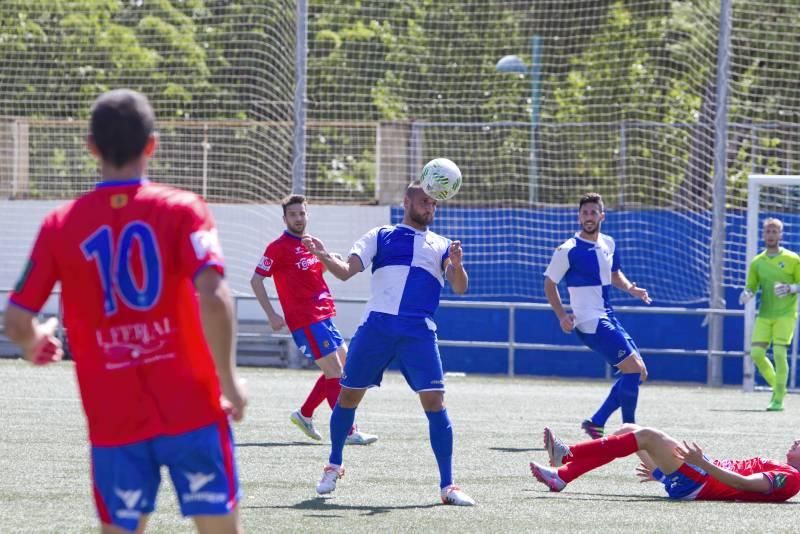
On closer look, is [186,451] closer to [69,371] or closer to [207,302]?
[207,302]

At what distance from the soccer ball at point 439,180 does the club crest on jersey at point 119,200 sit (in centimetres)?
441

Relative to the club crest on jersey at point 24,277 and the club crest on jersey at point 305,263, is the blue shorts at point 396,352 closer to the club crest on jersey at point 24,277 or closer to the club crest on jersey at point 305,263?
the club crest on jersey at point 305,263

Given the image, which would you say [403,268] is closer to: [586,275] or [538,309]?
[586,275]

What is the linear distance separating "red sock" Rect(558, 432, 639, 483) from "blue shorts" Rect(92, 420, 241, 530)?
3.96 meters

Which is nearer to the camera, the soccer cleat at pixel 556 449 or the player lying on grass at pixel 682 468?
the player lying on grass at pixel 682 468

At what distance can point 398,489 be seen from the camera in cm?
875

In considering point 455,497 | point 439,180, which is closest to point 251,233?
point 439,180

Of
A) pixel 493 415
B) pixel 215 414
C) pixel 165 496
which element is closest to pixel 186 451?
pixel 215 414

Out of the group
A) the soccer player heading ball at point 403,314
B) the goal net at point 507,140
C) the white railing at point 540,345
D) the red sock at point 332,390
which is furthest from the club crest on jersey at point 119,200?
the goal net at point 507,140

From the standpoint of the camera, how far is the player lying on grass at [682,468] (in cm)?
790

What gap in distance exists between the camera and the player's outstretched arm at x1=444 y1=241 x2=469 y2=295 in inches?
324

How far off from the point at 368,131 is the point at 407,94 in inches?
224

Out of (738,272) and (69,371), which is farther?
(738,272)

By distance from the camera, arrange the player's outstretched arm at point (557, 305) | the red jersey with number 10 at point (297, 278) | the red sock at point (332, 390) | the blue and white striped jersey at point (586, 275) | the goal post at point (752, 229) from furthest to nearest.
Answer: the goal post at point (752, 229), the red jersey with number 10 at point (297, 278), the blue and white striped jersey at point (586, 275), the red sock at point (332, 390), the player's outstretched arm at point (557, 305)
